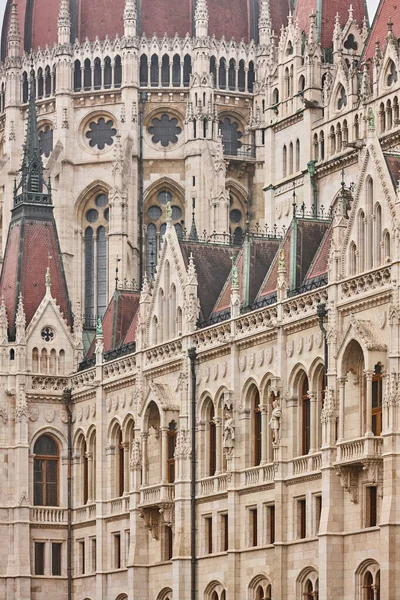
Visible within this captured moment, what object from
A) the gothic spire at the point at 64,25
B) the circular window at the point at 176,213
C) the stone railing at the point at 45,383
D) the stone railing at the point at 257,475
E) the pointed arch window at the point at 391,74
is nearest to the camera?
the stone railing at the point at 257,475

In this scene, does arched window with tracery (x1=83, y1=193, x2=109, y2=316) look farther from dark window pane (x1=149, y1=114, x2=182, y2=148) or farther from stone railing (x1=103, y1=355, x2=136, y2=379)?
stone railing (x1=103, y1=355, x2=136, y2=379)

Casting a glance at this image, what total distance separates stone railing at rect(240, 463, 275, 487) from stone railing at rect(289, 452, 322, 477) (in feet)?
5.55

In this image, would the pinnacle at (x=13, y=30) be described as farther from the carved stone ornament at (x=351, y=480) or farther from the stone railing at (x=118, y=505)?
the carved stone ornament at (x=351, y=480)

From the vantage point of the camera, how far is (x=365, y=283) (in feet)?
266

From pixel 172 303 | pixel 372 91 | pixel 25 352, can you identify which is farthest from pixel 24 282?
pixel 372 91

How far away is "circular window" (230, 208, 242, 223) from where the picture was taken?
134500 mm

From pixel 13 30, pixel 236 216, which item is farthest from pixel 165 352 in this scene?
pixel 13 30

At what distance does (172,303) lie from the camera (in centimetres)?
9756

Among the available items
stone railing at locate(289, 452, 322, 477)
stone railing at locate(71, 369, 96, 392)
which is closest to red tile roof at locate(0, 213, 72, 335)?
stone railing at locate(71, 369, 96, 392)

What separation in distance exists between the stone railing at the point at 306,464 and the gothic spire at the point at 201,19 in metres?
53.0

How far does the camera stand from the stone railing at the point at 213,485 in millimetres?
91500

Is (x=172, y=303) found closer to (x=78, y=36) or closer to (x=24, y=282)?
(x=24, y=282)

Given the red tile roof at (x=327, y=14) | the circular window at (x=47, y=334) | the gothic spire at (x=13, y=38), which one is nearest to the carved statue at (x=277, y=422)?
the circular window at (x=47, y=334)

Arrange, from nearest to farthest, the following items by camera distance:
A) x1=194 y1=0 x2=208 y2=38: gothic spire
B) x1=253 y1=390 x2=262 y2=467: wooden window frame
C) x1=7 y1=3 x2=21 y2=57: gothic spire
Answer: x1=253 y1=390 x2=262 y2=467: wooden window frame → x1=194 y1=0 x2=208 y2=38: gothic spire → x1=7 y1=3 x2=21 y2=57: gothic spire
